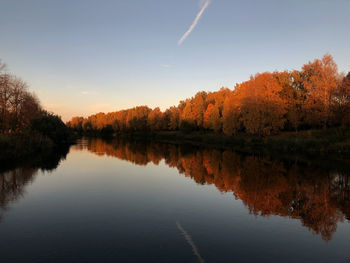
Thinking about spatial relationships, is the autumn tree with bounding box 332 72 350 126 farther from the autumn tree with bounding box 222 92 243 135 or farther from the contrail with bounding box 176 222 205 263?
the contrail with bounding box 176 222 205 263

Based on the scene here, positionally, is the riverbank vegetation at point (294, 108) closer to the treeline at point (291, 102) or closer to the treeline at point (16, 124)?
the treeline at point (291, 102)

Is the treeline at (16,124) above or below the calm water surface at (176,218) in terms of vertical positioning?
above

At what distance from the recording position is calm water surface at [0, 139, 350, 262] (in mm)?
8336

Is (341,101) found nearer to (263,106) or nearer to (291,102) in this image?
(291,102)

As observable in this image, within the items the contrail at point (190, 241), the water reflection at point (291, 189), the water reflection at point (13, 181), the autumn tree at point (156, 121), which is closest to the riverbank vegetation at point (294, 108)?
the water reflection at point (291, 189)

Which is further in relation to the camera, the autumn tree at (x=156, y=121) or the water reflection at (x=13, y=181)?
the autumn tree at (x=156, y=121)

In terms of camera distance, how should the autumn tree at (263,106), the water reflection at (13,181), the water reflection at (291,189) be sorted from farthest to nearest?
the autumn tree at (263,106) → the water reflection at (13,181) → the water reflection at (291,189)

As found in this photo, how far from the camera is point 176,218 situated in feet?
38.6

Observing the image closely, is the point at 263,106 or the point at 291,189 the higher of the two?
the point at 263,106

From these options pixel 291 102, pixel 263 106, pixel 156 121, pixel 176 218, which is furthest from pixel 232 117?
pixel 156 121

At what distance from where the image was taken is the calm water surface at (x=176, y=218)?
834 cm

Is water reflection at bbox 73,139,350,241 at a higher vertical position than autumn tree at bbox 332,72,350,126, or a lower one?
lower

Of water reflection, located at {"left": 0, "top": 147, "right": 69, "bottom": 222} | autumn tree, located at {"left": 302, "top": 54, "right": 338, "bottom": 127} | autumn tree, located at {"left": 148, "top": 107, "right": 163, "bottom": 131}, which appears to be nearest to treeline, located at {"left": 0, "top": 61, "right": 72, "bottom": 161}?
water reflection, located at {"left": 0, "top": 147, "right": 69, "bottom": 222}

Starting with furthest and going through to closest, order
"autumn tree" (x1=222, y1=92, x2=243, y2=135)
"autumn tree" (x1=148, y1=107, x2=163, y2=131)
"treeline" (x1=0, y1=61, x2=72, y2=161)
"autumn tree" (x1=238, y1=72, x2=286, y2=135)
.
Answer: "autumn tree" (x1=148, y1=107, x2=163, y2=131)
"autumn tree" (x1=222, y1=92, x2=243, y2=135)
"autumn tree" (x1=238, y1=72, x2=286, y2=135)
"treeline" (x1=0, y1=61, x2=72, y2=161)
